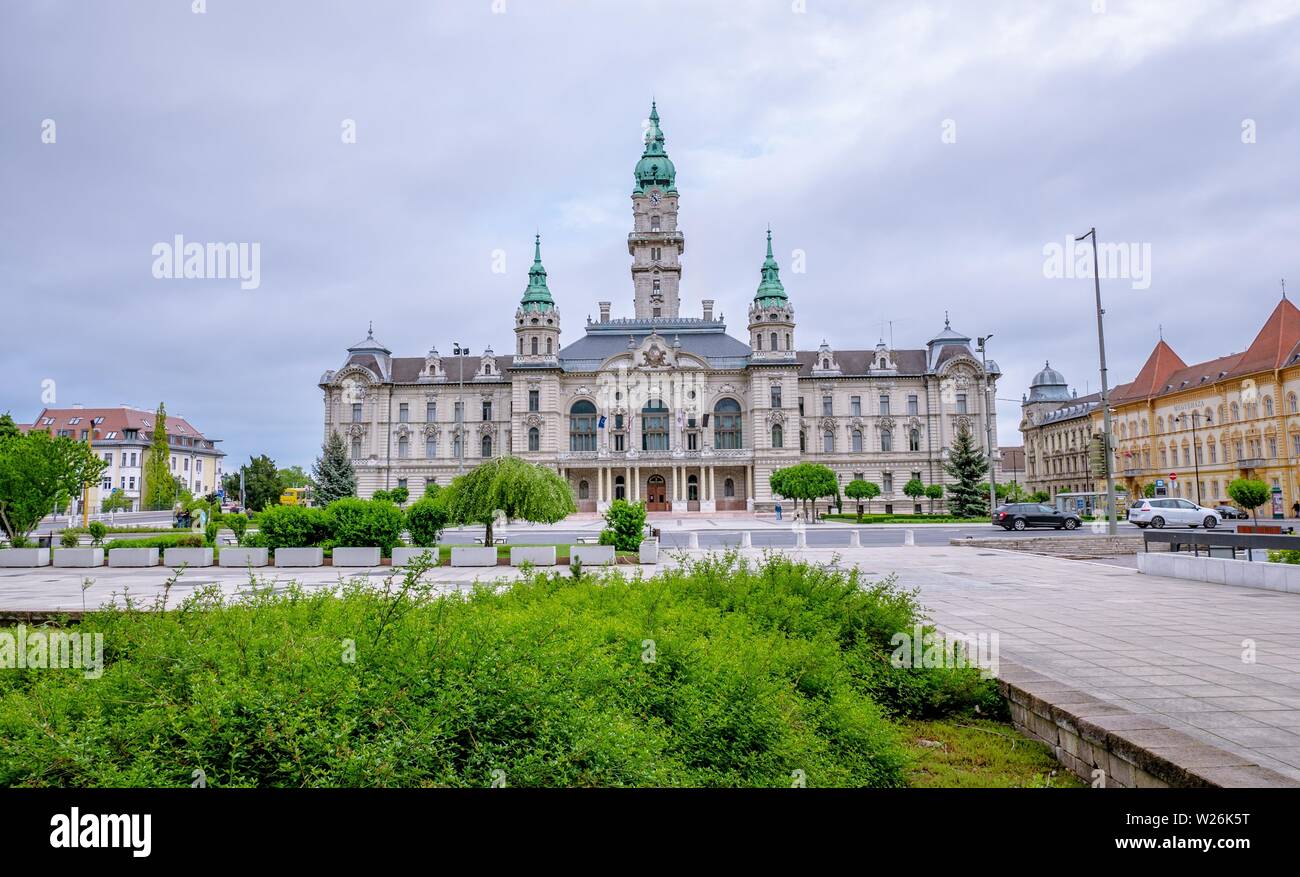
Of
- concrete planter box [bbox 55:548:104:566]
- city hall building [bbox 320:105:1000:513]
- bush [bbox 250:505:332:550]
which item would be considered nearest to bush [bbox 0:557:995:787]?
bush [bbox 250:505:332:550]

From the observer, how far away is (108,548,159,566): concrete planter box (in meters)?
22.1

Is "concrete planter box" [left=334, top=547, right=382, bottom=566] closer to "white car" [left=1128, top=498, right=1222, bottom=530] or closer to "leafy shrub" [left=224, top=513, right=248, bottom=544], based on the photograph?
"leafy shrub" [left=224, top=513, right=248, bottom=544]

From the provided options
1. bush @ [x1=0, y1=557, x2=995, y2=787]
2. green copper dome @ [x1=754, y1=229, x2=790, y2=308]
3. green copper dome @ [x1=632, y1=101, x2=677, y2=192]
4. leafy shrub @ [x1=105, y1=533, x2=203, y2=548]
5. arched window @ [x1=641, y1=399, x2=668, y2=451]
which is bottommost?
leafy shrub @ [x1=105, y1=533, x2=203, y2=548]

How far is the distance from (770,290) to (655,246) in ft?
54.6

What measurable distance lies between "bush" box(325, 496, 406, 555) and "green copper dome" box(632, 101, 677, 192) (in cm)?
6959

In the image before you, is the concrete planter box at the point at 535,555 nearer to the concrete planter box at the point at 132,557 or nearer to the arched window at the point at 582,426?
the concrete planter box at the point at 132,557

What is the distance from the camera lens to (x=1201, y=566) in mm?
15977

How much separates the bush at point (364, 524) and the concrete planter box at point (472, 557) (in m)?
2.38

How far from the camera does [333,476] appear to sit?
58500 millimetres

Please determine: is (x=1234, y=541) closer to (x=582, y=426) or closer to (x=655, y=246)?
(x=582, y=426)
